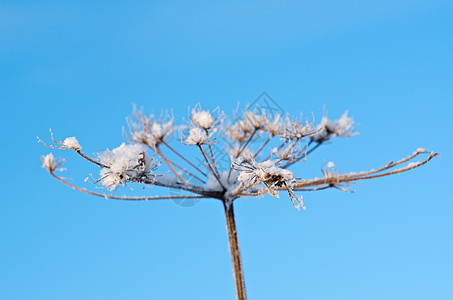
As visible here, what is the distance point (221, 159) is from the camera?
26.5ft

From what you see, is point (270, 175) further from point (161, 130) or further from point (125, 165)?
point (161, 130)

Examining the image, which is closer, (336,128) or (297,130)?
(297,130)

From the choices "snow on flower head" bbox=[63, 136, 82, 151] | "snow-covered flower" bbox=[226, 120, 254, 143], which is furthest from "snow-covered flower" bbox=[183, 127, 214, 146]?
"snow-covered flower" bbox=[226, 120, 254, 143]

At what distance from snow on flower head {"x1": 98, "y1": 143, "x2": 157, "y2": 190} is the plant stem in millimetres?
2238

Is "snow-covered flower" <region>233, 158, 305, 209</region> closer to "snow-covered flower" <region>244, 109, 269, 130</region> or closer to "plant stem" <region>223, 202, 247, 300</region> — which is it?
"plant stem" <region>223, 202, 247, 300</region>

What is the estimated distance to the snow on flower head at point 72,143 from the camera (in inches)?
207

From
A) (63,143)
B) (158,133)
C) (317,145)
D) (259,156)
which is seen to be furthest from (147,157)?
(317,145)

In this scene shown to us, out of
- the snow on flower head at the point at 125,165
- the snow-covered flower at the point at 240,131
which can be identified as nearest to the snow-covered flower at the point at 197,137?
the snow on flower head at the point at 125,165

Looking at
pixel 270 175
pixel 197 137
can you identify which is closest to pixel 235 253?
pixel 197 137

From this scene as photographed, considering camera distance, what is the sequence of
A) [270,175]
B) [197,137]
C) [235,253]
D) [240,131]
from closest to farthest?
[270,175] < [197,137] < [235,253] < [240,131]

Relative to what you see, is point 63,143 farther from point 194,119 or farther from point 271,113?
point 271,113

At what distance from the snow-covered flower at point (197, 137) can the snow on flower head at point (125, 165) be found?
0.82 metres

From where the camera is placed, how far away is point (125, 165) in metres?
5.55

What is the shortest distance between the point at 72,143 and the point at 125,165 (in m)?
0.69
